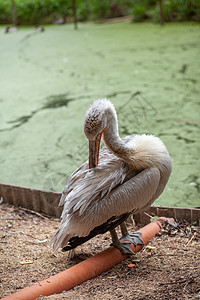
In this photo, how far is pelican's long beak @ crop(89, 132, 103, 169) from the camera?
2.40 metres

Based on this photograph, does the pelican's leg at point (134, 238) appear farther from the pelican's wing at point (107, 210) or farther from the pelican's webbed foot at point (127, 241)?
the pelican's wing at point (107, 210)

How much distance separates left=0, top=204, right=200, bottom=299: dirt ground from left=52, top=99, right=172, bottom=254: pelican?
181mm

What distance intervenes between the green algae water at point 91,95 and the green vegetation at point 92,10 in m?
0.53

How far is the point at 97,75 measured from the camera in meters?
6.49

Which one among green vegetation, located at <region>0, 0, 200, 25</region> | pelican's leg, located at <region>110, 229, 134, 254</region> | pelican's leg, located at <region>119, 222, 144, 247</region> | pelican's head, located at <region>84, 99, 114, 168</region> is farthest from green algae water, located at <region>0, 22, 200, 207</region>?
pelican's head, located at <region>84, 99, 114, 168</region>

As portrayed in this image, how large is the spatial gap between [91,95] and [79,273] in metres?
3.64

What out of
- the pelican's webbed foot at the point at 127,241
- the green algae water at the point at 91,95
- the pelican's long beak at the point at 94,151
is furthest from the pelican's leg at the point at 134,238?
the green algae water at the point at 91,95

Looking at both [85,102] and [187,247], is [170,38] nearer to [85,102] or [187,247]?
[85,102]

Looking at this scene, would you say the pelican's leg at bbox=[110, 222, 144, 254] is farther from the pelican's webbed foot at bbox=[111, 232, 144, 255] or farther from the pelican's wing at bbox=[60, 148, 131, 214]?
the pelican's wing at bbox=[60, 148, 131, 214]

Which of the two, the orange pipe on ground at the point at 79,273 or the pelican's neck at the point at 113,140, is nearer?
the orange pipe on ground at the point at 79,273

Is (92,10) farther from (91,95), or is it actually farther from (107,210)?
(107,210)

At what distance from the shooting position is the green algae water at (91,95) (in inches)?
154

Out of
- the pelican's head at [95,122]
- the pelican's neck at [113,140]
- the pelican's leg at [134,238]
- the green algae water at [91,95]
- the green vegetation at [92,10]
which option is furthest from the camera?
the green vegetation at [92,10]

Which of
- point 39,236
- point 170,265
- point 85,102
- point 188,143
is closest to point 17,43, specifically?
point 85,102
